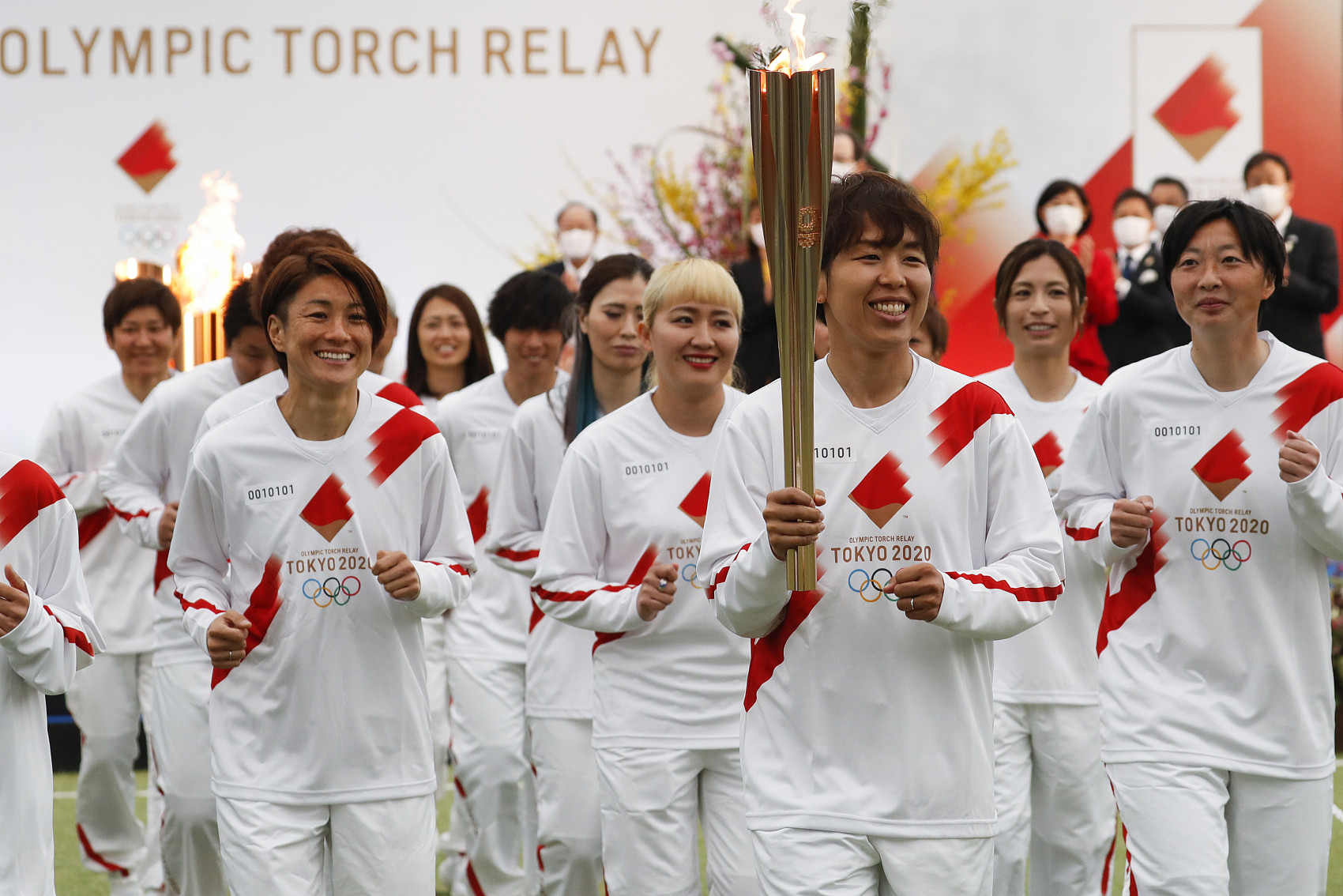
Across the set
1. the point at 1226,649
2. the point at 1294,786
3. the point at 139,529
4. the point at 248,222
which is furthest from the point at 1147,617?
the point at 248,222

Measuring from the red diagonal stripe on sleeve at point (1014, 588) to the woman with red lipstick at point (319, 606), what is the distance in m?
1.18

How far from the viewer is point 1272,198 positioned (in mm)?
7715

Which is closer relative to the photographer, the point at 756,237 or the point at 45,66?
the point at 756,237

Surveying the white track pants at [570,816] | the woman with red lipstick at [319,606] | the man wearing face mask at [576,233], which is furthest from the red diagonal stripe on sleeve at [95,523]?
the man wearing face mask at [576,233]

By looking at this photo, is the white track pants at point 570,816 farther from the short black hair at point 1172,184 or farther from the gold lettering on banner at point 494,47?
the gold lettering on banner at point 494,47

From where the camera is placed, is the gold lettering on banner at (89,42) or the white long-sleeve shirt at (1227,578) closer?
the white long-sleeve shirt at (1227,578)

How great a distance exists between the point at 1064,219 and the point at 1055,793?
351 centimetres

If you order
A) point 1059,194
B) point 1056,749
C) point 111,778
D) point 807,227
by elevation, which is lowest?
point 111,778

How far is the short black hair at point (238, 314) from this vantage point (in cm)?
484

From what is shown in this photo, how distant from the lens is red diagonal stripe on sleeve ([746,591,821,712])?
9.37 ft

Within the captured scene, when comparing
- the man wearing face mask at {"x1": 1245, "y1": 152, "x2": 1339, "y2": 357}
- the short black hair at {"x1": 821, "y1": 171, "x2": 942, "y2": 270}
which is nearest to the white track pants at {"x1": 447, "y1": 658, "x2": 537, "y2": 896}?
the short black hair at {"x1": 821, "y1": 171, "x2": 942, "y2": 270}

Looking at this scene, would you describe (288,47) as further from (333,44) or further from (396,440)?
(396,440)

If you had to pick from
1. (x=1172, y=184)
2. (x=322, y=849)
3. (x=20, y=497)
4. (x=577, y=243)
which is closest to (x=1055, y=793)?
(x=322, y=849)

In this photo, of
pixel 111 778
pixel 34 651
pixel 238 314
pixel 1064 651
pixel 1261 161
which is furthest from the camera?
pixel 1261 161
